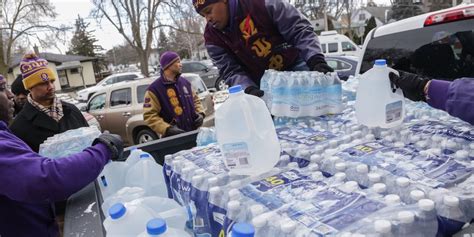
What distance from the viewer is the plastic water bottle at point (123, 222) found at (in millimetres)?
1188

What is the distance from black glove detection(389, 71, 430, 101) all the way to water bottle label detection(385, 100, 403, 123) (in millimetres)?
78

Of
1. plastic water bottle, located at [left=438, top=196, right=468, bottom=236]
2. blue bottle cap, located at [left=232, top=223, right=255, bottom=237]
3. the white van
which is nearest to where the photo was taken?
blue bottle cap, located at [left=232, top=223, right=255, bottom=237]

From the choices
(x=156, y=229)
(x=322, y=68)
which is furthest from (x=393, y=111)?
(x=156, y=229)

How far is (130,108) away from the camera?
8133 mm

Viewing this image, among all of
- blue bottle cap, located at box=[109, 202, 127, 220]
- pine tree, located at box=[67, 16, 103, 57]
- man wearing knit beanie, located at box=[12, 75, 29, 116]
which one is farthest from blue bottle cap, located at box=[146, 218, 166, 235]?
pine tree, located at box=[67, 16, 103, 57]

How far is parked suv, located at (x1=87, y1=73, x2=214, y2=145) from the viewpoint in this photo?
7797 mm

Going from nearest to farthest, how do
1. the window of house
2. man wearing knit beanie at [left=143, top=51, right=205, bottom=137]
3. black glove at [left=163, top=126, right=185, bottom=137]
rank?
black glove at [left=163, top=126, right=185, bottom=137], man wearing knit beanie at [left=143, top=51, right=205, bottom=137], the window of house

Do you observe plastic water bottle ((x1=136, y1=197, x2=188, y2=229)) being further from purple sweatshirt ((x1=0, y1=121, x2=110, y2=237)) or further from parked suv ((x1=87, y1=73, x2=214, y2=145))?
parked suv ((x1=87, y1=73, x2=214, y2=145))

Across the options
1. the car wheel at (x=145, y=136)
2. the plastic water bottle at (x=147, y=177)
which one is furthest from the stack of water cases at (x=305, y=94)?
the car wheel at (x=145, y=136)

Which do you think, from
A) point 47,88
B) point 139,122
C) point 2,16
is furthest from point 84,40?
point 47,88

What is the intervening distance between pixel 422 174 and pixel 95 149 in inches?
56.0

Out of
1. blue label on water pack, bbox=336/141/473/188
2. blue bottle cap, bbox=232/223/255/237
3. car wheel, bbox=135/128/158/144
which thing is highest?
blue bottle cap, bbox=232/223/255/237

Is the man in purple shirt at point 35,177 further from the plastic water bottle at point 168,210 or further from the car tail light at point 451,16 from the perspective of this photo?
the car tail light at point 451,16

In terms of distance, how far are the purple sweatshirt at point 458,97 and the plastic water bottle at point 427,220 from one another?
2.04ft
